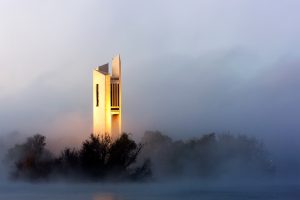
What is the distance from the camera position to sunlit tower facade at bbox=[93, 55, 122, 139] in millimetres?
44656

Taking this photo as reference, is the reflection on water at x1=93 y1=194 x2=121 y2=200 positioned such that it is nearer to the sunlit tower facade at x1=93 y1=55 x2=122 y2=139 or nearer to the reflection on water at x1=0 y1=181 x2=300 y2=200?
the reflection on water at x1=0 y1=181 x2=300 y2=200

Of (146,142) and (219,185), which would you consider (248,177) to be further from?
(146,142)

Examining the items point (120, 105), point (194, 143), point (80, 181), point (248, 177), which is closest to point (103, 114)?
point (120, 105)

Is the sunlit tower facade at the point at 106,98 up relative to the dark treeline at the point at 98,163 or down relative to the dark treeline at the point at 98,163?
up

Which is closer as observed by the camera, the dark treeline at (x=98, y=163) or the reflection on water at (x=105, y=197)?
the reflection on water at (x=105, y=197)

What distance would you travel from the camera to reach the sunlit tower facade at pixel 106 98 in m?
44.7

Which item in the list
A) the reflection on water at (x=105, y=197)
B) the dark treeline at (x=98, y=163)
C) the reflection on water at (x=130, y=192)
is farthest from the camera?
the dark treeline at (x=98, y=163)

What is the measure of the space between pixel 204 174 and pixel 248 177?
11.4 ft

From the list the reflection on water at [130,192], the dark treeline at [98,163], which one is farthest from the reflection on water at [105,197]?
the dark treeline at [98,163]

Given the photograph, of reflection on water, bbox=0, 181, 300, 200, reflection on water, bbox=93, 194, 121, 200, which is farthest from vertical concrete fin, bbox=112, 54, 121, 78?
reflection on water, bbox=93, 194, 121, 200

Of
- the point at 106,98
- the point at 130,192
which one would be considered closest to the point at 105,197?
the point at 130,192

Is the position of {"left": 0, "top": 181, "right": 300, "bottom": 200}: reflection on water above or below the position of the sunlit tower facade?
below

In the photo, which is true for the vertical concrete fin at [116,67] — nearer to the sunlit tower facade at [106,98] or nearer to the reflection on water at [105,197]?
the sunlit tower facade at [106,98]

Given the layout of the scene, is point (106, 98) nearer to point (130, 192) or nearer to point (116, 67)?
point (116, 67)
